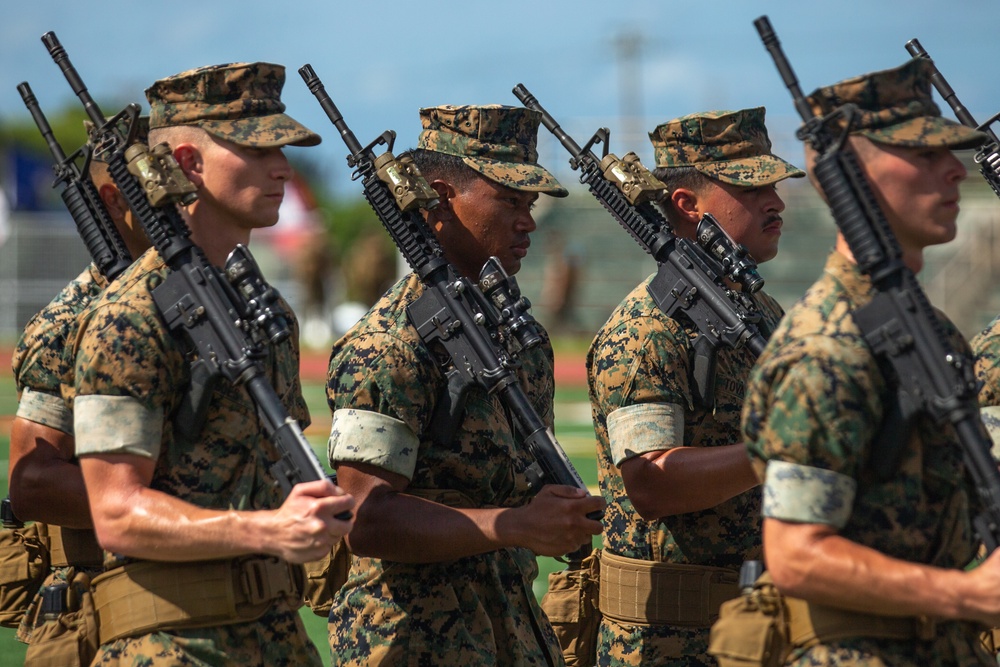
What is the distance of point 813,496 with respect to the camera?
3.02 metres

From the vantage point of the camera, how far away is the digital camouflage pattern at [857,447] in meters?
3.02

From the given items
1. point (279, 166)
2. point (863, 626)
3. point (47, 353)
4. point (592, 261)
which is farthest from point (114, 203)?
point (592, 261)

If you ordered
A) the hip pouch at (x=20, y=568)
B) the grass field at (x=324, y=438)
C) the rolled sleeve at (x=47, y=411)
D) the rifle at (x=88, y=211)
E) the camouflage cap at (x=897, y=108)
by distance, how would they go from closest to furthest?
the camouflage cap at (x=897, y=108)
the rolled sleeve at (x=47, y=411)
the rifle at (x=88, y=211)
the hip pouch at (x=20, y=568)
the grass field at (x=324, y=438)

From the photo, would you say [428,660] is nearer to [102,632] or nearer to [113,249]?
[102,632]

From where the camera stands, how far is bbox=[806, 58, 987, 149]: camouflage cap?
10.7 feet

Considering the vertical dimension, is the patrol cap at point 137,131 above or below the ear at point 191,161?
above

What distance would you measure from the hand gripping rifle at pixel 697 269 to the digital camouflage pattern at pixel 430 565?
0.78 m

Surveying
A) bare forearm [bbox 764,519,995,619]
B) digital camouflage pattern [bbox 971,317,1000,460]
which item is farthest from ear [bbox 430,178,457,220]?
bare forearm [bbox 764,519,995,619]

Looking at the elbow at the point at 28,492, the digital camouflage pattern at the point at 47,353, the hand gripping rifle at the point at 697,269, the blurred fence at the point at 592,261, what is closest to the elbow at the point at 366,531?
the elbow at the point at 28,492

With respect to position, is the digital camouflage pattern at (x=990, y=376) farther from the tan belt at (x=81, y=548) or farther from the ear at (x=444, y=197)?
the tan belt at (x=81, y=548)

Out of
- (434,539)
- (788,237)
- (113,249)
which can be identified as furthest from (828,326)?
(788,237)

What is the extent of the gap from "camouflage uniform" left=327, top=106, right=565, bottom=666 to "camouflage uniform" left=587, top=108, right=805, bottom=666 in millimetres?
388

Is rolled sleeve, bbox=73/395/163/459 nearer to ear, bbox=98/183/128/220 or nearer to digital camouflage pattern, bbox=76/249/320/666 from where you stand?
digital camouflage pattern, bbox=76/249/320/666

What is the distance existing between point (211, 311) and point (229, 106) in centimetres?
67
